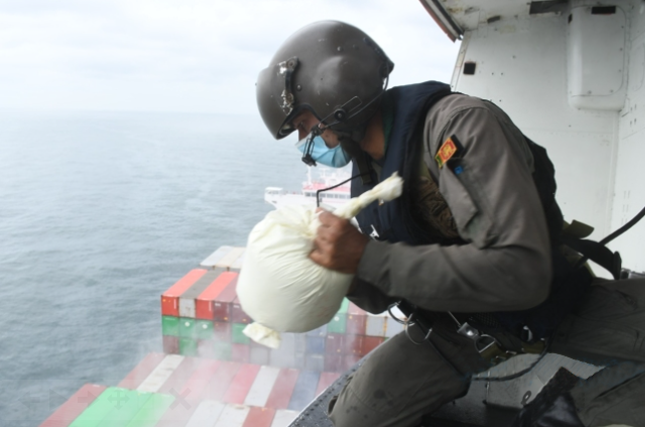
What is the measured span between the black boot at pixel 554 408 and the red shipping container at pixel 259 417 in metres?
17.9

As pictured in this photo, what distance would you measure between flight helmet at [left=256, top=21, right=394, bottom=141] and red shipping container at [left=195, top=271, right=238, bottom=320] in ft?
60.4

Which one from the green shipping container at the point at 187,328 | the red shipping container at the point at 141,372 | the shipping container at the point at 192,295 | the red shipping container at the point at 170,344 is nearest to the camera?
the shipping container at the point at 192,295

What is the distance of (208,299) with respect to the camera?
754 inches

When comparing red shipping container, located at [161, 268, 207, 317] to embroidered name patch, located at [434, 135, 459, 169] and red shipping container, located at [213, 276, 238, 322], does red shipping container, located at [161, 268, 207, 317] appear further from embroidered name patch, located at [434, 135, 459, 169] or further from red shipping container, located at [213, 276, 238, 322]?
embroidered name patch, located at [434, 135, 459, 169]

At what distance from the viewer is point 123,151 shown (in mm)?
51312

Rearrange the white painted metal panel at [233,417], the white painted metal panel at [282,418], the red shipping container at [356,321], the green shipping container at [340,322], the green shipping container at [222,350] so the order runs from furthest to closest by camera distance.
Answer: the green shipping container at [222,350] < the white painted metal panel at [233,417] < the green shipping container at [340,322] < the red shipping container at [356,321] < the white painted metal panel at [282,418]

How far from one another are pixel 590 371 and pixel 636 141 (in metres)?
1.37

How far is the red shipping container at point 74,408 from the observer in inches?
764

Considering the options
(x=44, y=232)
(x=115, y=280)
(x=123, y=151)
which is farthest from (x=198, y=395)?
(x=123, y=151)

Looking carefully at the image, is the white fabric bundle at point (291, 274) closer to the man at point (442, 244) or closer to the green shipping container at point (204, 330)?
the man at point (442, 244)

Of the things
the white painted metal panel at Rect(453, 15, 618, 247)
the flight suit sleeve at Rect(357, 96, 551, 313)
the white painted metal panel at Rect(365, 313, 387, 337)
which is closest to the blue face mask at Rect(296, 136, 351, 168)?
the flight suit sleeve at Rect(357, 96, 551, 313)

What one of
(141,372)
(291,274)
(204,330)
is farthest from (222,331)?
(291,274)

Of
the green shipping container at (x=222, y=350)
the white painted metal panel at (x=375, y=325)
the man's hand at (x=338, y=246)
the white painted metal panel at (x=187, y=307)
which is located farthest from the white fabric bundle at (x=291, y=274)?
the green shipping container at (x=222, y=350)

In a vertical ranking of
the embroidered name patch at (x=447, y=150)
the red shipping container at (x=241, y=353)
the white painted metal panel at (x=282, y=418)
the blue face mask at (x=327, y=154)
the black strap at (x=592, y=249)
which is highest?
the embroidered name patch at (x=447, y=150)
